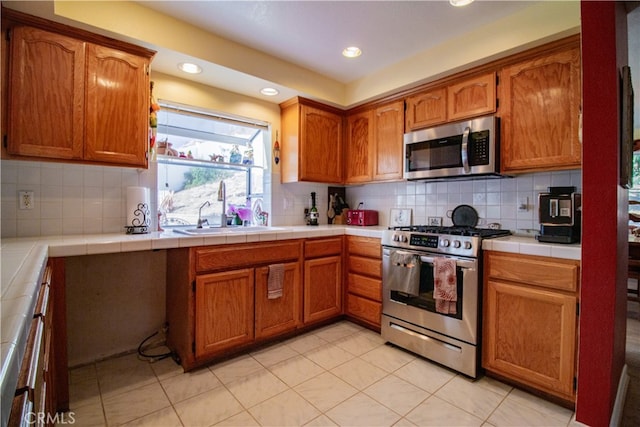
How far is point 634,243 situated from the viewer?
3.40 meters

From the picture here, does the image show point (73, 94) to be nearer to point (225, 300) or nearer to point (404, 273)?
point (225, 300)

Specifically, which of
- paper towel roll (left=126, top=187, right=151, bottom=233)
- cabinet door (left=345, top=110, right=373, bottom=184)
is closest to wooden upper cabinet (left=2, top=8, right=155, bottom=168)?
paper towel roll (left=126, top=187, right=151, bottom=233)

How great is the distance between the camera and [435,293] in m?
2.19

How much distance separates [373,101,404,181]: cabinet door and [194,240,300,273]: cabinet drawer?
113cm

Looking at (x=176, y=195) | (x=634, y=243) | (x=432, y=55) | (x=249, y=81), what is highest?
(x=432, y=55)

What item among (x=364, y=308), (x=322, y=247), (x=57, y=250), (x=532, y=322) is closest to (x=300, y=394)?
(x=364, y=308)

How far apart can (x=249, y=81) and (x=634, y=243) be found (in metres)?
4.39

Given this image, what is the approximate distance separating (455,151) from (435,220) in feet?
2.39

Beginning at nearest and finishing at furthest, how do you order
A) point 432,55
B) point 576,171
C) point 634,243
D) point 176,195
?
point 576,171
point 432,55
point 176,195
point 634,243

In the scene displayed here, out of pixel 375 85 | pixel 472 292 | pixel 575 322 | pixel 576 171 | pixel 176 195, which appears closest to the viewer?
pixel 575 322

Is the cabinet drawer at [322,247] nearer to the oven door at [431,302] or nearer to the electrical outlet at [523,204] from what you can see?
the oven door at [431,302]

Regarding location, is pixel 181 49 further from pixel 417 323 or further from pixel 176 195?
pixel 417 323

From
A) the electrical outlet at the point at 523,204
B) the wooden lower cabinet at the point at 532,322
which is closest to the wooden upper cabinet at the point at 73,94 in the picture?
the wooden lower cabinet at the point at 532,322

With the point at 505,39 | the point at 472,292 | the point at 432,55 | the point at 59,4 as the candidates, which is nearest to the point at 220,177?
the point at 59,4
